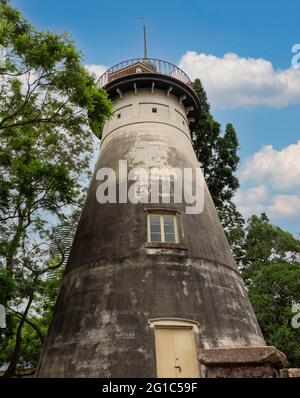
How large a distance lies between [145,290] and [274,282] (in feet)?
46.8

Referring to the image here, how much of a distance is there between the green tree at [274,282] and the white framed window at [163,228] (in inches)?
454

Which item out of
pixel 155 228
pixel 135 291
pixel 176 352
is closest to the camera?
pixel 176 352

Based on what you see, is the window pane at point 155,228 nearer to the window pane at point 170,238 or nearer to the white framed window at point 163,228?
the white framed window at point 163,228

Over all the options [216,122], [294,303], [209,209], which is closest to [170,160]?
[209,209]

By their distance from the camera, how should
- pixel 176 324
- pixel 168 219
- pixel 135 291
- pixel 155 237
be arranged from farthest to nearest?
pixel 168 219 → pixel 155 237 → pixel 135 291 → pixel 176 324

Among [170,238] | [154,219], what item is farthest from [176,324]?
[154,219]

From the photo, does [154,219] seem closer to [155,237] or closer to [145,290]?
[155,237]

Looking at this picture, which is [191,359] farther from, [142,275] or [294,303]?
[294,303]

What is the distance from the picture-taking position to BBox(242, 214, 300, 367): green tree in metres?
19.7

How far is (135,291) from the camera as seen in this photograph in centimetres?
1022

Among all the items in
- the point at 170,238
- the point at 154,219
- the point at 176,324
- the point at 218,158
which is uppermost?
the point at 218,158

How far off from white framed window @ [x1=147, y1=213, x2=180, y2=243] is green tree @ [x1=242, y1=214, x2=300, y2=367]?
11541 millimetres

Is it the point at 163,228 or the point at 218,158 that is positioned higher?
the point at 218,158

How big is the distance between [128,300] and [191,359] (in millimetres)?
2218
